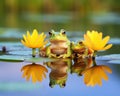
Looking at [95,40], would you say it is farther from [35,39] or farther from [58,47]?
[35,39]

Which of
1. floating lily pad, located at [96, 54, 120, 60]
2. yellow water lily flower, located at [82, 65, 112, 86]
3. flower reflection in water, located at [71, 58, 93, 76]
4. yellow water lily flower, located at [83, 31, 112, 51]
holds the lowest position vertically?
yellow water lily flower, located at [82, 65, 112, 86]

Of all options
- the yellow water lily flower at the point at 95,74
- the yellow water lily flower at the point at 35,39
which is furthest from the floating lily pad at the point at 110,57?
the yellow water lily flower at the point at 35,39

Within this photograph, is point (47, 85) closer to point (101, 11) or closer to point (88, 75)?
point (88, 75)

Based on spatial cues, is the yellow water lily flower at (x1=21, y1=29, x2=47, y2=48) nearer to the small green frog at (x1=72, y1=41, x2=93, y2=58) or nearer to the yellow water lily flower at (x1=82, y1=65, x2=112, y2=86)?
the small green frog at (x1=72, y1=41, x2=93, y2=58)

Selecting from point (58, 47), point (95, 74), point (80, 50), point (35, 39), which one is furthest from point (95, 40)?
point (95, 74)

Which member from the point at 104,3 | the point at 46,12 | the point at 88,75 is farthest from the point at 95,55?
the point at 104,3

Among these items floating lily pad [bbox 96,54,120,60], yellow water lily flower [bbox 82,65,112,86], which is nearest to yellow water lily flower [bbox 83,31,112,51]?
floating lily pad [bbox 96,54,120,60]
